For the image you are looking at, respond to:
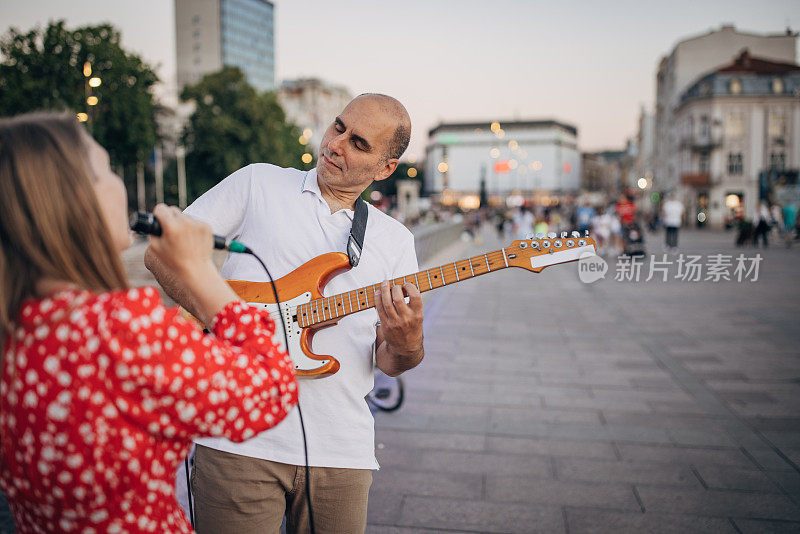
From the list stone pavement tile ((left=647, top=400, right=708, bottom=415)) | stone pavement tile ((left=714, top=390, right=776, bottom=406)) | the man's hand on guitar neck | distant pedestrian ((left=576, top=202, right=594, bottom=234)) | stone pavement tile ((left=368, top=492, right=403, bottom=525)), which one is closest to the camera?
the man's hand on guitar neck

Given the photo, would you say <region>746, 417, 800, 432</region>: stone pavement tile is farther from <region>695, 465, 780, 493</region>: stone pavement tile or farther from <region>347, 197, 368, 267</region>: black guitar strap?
<region>347, 197, 368, 267</region>: black guitar strap

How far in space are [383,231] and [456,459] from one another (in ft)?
9.87

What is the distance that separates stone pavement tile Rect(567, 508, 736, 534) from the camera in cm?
373

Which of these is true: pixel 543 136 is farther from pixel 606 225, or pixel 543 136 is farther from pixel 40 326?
pixel 40 326

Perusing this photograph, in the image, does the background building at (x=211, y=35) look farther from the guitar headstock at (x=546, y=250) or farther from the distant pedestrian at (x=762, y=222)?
the guitar headstock at (x=546, y=250)

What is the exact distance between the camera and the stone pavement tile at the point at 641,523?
12.2 ft

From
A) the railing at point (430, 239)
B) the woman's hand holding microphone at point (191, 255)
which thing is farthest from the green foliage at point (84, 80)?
the woman's hand holding microphone at point (191, 255)

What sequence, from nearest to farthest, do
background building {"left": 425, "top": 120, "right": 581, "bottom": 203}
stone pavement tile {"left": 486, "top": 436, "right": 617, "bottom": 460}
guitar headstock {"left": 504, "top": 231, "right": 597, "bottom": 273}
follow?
guitar headstock {"left": 504, "top": 231, "right": 597, "bottom": 273} → stone pavement tile {"left": 486, "top": 436, "right": 617, "bottom": 460} → background building {"left": 425, "top": 120, "right": 581, "bottom": 203}

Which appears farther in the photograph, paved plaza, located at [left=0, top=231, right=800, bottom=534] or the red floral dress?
paved plaza, located at [left=0, top=231, right=800, bottom=534]

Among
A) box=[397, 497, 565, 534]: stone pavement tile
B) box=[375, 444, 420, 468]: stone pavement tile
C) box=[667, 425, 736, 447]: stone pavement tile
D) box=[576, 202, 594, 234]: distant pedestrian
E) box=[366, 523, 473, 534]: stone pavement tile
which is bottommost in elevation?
box=[366, 523, 473, 534]: stone pavement tile

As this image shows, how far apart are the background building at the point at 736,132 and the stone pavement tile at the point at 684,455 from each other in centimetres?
4778

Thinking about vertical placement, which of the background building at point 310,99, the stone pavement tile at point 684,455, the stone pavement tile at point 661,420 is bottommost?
the stone pavement tile at point 684,455

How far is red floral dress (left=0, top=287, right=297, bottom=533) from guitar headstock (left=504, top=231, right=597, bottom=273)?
1.27 m

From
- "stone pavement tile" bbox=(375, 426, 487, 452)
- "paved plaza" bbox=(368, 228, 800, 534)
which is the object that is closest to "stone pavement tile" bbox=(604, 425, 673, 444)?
"paved plaza" bbox=(368, 228, 800, 534)
